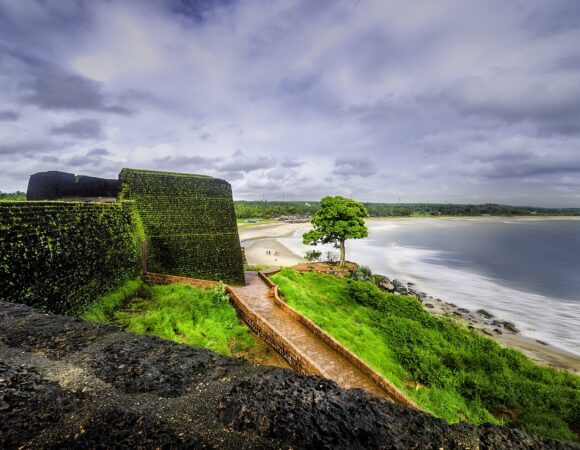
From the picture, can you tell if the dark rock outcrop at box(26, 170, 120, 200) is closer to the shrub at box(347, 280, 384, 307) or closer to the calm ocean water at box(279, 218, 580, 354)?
the shrub at box(347, 280, 384, 307)

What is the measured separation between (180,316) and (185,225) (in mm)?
7461

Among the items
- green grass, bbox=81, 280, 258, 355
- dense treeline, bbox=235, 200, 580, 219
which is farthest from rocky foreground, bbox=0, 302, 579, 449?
dense treeline, bbox=235, 200, 580, 219

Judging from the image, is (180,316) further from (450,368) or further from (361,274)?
(361,274)

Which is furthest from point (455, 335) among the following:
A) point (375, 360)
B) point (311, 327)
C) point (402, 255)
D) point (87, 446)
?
point (402, 255)

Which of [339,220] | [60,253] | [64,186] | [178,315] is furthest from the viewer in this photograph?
[339,220]

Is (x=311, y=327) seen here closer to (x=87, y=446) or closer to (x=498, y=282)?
(x=87, y=446)

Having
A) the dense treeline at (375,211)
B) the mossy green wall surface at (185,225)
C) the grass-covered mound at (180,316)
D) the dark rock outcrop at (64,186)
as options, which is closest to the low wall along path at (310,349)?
the grass-covered mound at (180,316)

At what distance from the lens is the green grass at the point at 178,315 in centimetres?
869

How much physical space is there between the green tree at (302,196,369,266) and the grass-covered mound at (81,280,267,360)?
642 inches

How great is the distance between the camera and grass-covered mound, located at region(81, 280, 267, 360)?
342 inches

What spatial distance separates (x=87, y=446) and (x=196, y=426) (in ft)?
1.63

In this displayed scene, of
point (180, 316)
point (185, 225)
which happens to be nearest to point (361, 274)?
point (185, 225)

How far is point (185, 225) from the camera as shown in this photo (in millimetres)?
16297

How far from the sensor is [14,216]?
6957 mm
